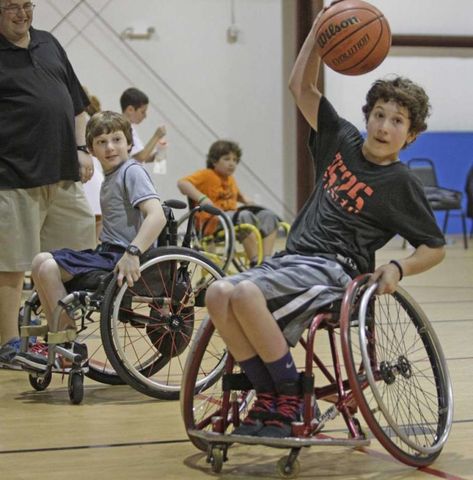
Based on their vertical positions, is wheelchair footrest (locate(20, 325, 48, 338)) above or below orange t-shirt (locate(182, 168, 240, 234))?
below

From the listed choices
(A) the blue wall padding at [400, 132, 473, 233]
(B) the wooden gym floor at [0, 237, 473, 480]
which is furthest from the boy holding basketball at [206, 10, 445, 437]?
(A) the blue wall padding at [400, 132, 473, 233]

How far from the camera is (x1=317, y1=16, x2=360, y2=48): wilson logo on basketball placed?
2605 mm

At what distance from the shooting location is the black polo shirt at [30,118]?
3533 mm

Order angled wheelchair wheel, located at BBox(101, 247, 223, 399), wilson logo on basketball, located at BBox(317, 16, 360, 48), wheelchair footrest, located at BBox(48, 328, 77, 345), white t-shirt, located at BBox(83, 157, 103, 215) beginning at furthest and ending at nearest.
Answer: white t-shirt, located at BBox(83, 157, 103, 215), wheelchair footrest, located at BBox(48, 328, 77, 345), angled wheelchair wheel, located at BBox(101, 247, 223, 399), wilson logo on basketball, located at BBox(317, 16, 360, 48)

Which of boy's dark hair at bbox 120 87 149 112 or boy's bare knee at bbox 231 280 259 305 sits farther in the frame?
boy's dark hair at bbox 120 87 149 112

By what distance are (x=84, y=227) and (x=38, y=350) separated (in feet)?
1.75

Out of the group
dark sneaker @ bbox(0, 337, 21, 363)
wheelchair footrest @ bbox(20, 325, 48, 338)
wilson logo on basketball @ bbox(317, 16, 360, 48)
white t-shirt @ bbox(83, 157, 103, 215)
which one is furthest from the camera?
white t-shirt @ bbox(83, 157, 103, 215)

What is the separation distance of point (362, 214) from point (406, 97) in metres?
0.30

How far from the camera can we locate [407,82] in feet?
8.27

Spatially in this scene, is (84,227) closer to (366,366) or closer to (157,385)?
(157,385)

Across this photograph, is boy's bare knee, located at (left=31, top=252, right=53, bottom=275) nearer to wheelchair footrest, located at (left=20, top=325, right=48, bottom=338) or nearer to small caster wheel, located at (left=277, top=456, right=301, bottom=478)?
wheelchair footrest, located at (left=20, top=325, right=48, bottom=338)

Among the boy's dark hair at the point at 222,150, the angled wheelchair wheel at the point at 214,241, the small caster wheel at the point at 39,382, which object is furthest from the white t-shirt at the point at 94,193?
the small caster wheel at the point at 39,382

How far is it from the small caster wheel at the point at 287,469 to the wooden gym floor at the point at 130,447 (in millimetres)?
34

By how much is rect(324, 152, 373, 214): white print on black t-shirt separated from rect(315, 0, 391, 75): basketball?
27 centimetres
